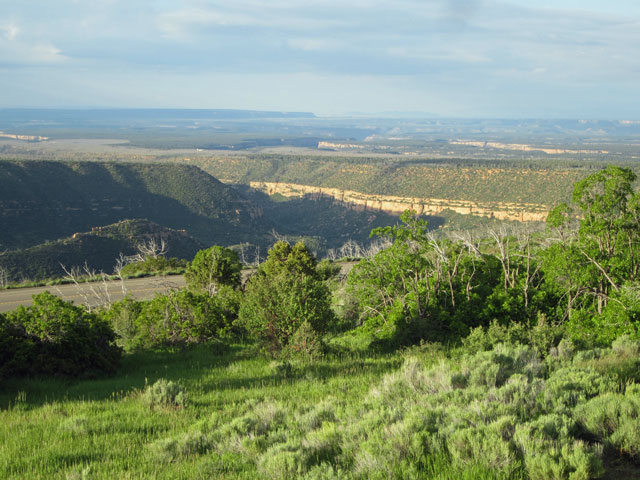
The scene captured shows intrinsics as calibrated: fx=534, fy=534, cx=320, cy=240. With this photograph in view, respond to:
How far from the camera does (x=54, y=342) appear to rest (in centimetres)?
969

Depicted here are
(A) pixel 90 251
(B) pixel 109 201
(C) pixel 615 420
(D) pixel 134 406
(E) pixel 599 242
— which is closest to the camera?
(C) pixel 615 420

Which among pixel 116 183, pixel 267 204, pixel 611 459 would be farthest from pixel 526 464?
pixel 267 204

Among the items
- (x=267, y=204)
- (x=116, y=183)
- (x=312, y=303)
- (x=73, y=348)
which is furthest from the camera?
(x=267, y=204)

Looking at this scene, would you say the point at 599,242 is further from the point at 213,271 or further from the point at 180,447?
the point at 213,271

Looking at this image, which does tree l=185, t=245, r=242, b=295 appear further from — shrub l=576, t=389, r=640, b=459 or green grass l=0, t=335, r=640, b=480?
shrub l=576, t=389, r=640, b=459

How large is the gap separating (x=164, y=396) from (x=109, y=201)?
7181cm

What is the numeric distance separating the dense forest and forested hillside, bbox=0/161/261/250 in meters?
46.8

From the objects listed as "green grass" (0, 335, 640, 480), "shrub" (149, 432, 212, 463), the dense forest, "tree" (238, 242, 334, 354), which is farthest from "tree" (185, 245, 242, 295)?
"shrub" (149, 432, 212, 463)

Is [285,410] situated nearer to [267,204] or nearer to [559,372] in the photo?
[559,372]

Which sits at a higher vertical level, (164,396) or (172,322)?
(164,396)

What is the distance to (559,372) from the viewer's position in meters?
7.13

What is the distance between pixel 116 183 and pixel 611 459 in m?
82.5

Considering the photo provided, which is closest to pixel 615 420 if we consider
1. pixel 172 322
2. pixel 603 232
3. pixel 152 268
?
pixel 603 232

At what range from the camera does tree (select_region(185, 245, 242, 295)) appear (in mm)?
19797
